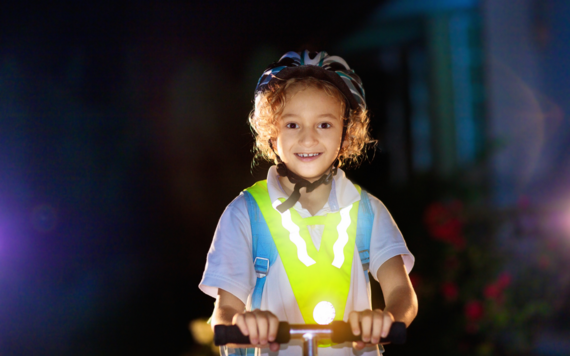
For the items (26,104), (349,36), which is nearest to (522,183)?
(349,36)

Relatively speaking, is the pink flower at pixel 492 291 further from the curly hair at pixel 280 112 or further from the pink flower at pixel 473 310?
the curly hair at pixel 280 112

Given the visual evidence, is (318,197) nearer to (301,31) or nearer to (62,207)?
(62,207)

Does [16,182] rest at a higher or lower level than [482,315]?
higher

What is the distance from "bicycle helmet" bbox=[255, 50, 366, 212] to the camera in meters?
→ 2.67

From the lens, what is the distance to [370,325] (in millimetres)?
1873

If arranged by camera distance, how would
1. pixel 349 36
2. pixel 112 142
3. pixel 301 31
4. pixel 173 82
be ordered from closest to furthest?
pixel 112 142 < pixel 173 82 < pixel 301 31 < pixel 349 36

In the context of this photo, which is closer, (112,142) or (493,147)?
(112,142)

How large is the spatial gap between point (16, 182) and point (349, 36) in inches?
156

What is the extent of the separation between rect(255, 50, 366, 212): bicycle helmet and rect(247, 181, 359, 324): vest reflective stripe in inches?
A: 7.6

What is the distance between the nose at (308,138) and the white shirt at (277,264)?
28 cm

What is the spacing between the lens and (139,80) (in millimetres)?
4125

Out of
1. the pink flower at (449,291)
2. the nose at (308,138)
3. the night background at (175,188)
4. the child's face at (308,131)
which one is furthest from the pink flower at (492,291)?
the nose at (308,138)

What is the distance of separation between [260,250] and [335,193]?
1.74 ft

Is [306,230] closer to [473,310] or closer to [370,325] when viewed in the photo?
[370,325]
